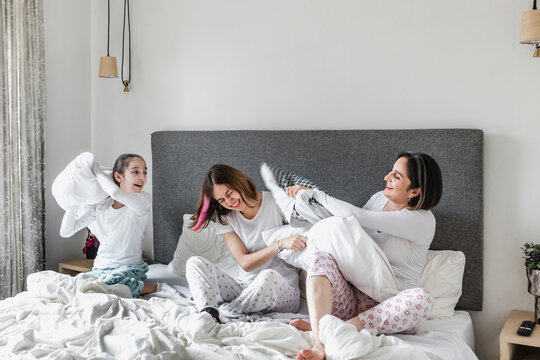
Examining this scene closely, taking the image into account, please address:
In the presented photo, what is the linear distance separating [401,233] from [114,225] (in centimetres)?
163

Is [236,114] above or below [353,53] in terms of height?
below

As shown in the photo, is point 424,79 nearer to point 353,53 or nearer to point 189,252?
point 353,53

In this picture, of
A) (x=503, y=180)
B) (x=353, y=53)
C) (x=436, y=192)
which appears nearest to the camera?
(x=436, y=192)

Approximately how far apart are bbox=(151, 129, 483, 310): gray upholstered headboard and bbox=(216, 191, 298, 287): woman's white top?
361mm

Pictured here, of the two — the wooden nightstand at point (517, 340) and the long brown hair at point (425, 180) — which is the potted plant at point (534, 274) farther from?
the long brown hair at point (425, 180)

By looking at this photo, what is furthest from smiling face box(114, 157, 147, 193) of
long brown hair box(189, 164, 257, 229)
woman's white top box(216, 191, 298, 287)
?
woman's white top box(216, 191, 298, 287)

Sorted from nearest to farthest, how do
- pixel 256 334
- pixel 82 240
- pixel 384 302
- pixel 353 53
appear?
pixel 256 334
pixel 384 302
pixel 353 53
pixel 82 240

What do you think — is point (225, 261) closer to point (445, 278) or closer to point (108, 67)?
point (445, 278)

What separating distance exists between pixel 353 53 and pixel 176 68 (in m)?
1.23

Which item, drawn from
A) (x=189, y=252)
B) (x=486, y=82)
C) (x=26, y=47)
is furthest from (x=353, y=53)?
(x=26, y=47)

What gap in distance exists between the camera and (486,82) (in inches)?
98.0

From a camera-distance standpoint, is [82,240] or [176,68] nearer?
[176,68]

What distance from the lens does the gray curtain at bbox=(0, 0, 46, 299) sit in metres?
3.23

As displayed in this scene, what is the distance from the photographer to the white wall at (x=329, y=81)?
Answer: 8.07ft
